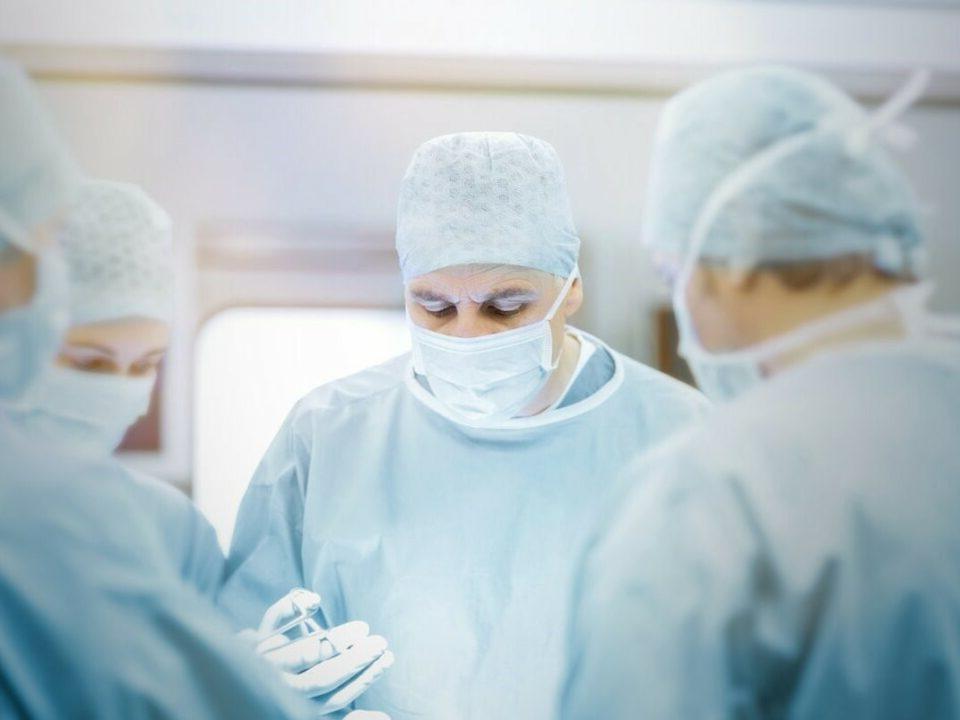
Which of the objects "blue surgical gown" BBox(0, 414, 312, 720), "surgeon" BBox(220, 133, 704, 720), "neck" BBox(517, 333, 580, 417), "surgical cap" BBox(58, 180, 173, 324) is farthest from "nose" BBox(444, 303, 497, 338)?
"blue surgical gown" BBox(0, 414, 312, 720)

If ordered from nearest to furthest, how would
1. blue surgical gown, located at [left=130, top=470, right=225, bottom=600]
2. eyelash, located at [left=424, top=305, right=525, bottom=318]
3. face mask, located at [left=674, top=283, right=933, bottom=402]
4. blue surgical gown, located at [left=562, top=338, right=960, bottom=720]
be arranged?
blue surgical gown, located at [left=562, top=338, right=960, bottom=720] → face mask, located at [left=674, top=283, right=933, bottom=402] → blue surgical gown, located at [left=130, top=470, right=225, bottom=600] → eyelash, located at [left=424, top=305, right=525, bottom=318]

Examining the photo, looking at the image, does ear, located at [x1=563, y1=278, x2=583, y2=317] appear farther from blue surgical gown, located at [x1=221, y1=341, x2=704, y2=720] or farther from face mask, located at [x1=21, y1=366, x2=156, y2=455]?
face mask, located at [x1=21, y1=366, x2=156, y2=455]

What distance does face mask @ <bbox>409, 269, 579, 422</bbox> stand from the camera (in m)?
1.55

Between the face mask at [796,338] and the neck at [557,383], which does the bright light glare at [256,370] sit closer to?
the neck at [557,383]

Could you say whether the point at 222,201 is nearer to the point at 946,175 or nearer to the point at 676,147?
the point at 676,147

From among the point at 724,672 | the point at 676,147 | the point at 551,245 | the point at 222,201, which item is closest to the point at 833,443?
the point at 724,672

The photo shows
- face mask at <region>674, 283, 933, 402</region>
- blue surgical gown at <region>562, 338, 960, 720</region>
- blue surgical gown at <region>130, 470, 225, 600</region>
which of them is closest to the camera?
blue surgical gown at <region>562, 338, 960, 720</region>

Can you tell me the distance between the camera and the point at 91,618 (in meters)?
1.26

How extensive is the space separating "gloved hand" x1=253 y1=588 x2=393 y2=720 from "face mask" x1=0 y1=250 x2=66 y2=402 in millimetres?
512

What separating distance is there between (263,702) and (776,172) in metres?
0.98

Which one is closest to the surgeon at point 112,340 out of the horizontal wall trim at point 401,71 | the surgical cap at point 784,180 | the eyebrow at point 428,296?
the horizontal wall trim at point 401,71

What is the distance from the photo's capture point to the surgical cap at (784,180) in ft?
4.22

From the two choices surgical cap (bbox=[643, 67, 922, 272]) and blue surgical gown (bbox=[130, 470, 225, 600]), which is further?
blue surgical gown (bbox=[130, 470, 225, 600])

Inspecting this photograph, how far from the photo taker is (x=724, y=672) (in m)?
1.17
